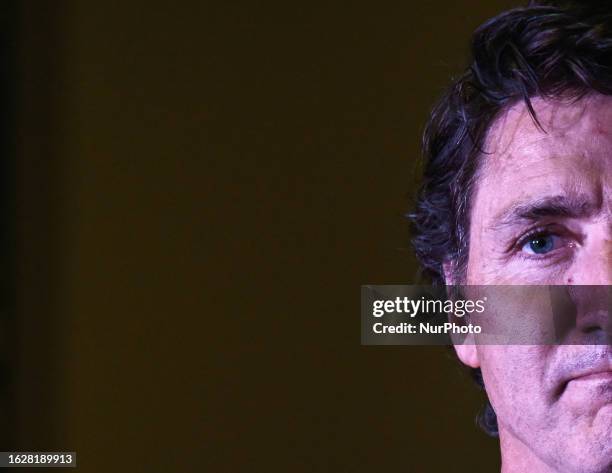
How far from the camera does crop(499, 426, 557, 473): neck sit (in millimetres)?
874

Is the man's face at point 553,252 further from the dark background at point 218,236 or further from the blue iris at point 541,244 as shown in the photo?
A: the dark background at point 218,236

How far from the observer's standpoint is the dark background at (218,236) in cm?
123

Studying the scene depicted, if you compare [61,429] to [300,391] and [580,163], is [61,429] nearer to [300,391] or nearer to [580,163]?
[300,391]

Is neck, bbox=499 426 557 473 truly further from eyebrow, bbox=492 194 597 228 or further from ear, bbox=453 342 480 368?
eyebrow, bbox=492 194 597 228

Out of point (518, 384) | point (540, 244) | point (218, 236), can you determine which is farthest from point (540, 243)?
point (218, 236)

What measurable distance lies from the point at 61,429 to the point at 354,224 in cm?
52

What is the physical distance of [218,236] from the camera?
4.18 feet

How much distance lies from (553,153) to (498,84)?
11cm

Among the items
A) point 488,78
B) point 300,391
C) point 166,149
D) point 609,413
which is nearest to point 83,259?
point 166,149

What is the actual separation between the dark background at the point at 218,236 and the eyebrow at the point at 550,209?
1.15 feet

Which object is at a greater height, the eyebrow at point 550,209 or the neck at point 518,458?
the eyebrow at point 550,209

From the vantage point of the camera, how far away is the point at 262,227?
4.20ft

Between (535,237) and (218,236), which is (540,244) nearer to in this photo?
(535,237)

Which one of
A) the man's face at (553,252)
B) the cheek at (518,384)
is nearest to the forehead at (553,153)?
the man's face at (553,252)
